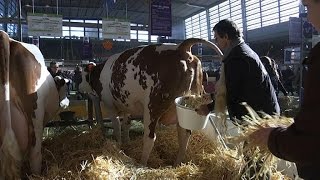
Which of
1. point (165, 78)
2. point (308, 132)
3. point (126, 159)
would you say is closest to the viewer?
point (308, 132)

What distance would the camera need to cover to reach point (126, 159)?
3834 millimetres

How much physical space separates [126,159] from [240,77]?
67.0 inches

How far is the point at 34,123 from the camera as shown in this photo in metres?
3.48

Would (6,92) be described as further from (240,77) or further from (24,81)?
(240,77)

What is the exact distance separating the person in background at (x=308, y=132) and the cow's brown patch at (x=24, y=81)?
2576 mm

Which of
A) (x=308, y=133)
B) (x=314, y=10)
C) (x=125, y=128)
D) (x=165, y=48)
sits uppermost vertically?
(x=165, y=48)

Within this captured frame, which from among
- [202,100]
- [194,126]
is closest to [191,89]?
[202,100]

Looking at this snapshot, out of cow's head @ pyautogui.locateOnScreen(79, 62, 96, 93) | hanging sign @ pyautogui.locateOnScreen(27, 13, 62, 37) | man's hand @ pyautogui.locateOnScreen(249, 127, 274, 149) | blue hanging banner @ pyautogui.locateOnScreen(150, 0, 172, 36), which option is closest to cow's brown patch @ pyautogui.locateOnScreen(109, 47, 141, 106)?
cow's head @ pyautogui.locateOnScreen(79, 62, 96, 93)

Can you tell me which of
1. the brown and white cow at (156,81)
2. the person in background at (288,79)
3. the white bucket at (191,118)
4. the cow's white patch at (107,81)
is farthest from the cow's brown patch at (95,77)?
the person in background at (288,79)

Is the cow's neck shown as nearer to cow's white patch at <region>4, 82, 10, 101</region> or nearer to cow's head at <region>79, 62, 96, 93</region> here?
cow's head at <region>79, 62, 96, 93</region>

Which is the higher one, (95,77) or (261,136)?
(95,77)

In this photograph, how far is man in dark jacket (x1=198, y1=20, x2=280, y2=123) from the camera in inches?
111

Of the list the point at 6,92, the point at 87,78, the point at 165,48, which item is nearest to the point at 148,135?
the point at 165,48

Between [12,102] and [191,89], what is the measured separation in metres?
2.12
